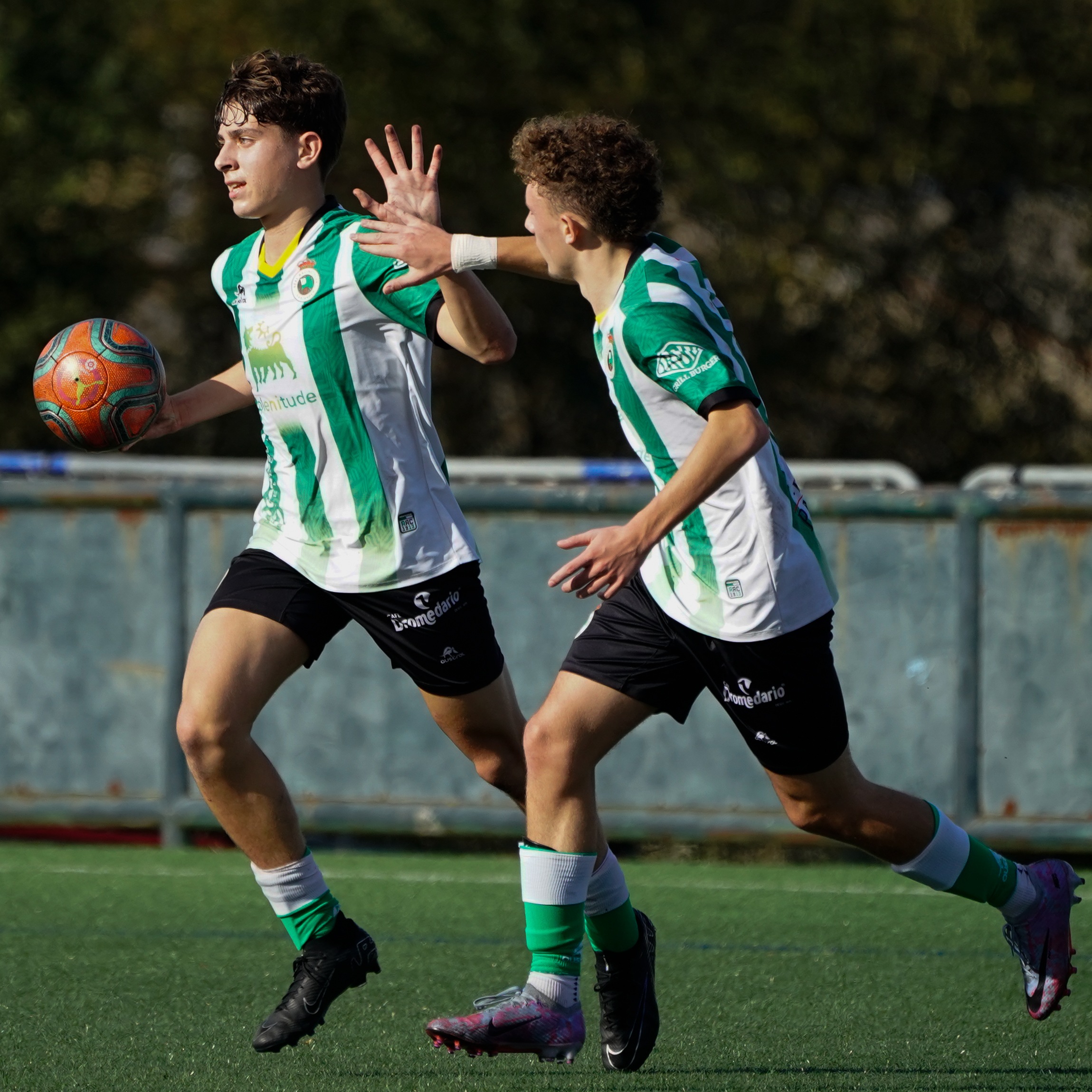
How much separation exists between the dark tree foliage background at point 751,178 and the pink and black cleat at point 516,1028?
13.5m

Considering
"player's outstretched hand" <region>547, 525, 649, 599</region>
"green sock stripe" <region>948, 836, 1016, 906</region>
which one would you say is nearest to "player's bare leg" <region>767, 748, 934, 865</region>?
"green sock stripe" <region>948, 836, 1016, 906</region>

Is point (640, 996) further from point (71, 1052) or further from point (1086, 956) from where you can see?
point (1086, 956)

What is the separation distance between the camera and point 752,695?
4227mm

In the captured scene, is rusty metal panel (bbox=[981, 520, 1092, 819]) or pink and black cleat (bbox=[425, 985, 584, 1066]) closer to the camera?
pink and black cleat (bbox=[425, 985, 584, 1066])

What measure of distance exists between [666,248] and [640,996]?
5.82ft

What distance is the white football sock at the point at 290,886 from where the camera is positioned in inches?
177

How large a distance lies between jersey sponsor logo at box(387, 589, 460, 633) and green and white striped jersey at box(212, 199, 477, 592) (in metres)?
0.05

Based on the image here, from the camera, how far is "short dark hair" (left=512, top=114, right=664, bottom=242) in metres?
4.08

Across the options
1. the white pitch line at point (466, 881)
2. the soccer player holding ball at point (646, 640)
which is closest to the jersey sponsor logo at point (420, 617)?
the soccer player holding ball at point (646, 640)

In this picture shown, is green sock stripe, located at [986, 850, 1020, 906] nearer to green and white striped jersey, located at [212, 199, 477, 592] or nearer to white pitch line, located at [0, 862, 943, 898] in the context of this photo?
green and white striped jersey, located at [212, 199, 477, 592]

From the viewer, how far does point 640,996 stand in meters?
4.36

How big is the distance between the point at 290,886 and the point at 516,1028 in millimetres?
771

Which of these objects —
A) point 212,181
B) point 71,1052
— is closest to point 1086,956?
point 71,1052

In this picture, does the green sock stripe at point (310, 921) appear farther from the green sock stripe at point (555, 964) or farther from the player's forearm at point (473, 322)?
the player's forearm at point (473, 322)
